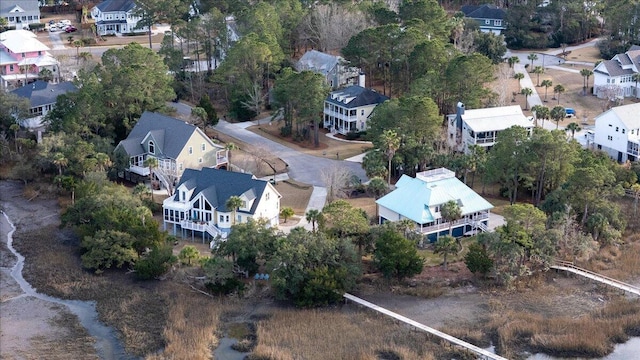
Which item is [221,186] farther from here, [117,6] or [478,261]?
[117,6]

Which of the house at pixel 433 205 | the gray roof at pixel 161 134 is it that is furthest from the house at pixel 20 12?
the house at pixel 433 205

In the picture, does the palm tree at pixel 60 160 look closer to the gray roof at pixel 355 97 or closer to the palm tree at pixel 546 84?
the gray roof at pixel 355 97

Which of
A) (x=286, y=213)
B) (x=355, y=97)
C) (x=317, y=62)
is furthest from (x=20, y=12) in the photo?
(x=286, y=213)

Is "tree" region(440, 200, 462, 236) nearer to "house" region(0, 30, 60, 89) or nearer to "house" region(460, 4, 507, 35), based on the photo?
"house" region(0, 30, 60, 89)

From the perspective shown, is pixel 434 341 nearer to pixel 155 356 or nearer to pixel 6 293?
pixel 155 356

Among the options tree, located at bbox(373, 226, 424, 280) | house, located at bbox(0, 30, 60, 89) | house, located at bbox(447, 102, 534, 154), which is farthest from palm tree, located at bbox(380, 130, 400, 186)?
house, located at bbox(0, 30, 60, 89)

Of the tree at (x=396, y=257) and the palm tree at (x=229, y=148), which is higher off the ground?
the palm tree at (x=229, y=148)
